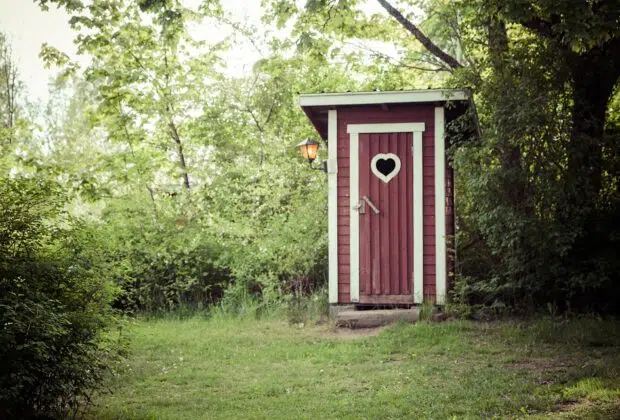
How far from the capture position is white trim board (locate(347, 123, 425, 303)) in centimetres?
926

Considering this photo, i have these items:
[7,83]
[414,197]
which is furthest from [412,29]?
[7,83]

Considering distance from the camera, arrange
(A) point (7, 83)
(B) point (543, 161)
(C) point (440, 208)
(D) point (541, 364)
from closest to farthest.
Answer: (D) point (541, 364) < (B) point (543, 161) < (C) point (440, 208) < (A) point (7, 83)

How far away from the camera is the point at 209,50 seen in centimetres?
1670

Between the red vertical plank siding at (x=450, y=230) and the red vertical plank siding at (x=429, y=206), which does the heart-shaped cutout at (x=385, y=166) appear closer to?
the red vertical plank siding at (x=429, y=206)

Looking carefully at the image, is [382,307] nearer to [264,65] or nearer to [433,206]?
[433,206]

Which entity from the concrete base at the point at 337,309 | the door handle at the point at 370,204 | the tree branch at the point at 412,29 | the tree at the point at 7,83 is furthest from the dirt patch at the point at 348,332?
the tree at the point at 7,83

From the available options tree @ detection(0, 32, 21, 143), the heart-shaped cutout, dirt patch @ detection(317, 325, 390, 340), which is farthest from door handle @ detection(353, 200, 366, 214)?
tree @ detection(0, 32, 21, 143)

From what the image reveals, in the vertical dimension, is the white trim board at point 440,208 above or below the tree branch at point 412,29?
below

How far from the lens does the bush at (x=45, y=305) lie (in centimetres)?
427

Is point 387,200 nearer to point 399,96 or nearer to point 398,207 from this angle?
point 398,207

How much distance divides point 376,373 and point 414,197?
3.52m

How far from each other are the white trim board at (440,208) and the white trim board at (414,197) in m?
0.20

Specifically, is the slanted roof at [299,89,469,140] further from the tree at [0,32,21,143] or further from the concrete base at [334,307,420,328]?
the tree at [0,32,21,143]

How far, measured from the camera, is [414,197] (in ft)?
30.6
